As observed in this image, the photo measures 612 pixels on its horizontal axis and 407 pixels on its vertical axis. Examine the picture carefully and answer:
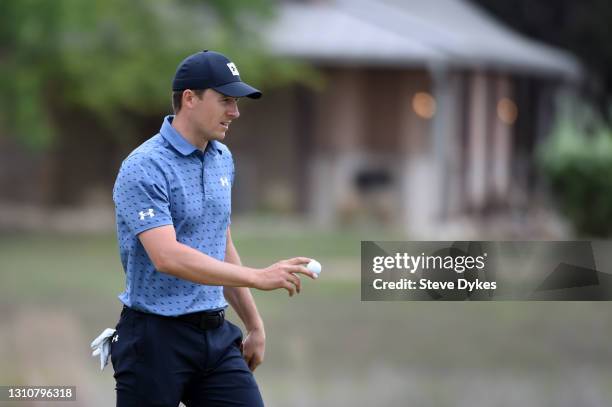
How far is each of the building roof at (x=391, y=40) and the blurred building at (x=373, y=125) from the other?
37 millimetres

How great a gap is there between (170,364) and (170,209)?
1.86 feet

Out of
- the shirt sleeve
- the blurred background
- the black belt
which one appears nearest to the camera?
the shirt sleeve

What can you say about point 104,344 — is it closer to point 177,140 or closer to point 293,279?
point 177,140

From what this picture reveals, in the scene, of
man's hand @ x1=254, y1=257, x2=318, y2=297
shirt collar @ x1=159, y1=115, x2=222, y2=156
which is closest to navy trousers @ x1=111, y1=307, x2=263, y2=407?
man's hand @ x1=254, y1=257, x2=318, y2=297

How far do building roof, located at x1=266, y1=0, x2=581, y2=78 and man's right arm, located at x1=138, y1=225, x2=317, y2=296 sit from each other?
66.5 ft

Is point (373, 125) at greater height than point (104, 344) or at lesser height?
greater

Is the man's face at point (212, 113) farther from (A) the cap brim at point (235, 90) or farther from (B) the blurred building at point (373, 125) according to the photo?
(B) the blurred building at point (373, 125)

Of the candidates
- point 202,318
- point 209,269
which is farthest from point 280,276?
point 202,318

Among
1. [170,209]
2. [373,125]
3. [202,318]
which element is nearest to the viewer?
[170,209]

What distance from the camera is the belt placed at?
500 cm

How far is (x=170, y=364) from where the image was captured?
16.3ft

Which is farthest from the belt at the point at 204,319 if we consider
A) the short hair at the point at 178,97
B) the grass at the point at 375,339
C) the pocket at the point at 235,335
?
the grass at the point at 375,339

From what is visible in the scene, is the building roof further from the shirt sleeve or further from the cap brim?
the shirt sleeve

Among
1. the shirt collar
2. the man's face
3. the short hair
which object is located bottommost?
the shirt collar
